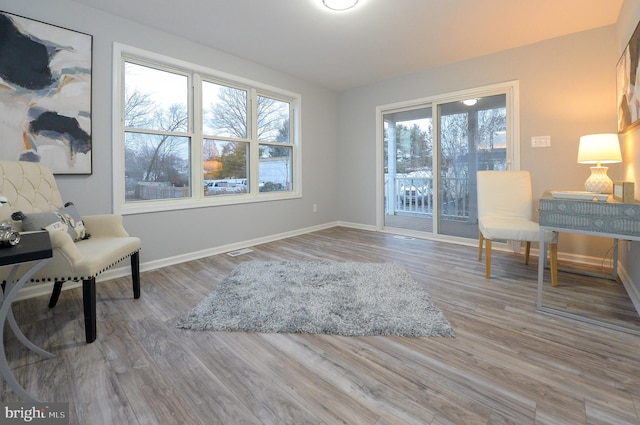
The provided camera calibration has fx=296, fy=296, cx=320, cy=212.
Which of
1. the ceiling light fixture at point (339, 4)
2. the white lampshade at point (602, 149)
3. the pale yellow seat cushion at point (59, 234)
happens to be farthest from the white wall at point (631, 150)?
the pale yellow seat cushion at point (59, 234)

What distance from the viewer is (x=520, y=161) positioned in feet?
11.5

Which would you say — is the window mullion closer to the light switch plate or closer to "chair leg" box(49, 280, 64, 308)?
"chair leg" box(49, 280, 64, 308)

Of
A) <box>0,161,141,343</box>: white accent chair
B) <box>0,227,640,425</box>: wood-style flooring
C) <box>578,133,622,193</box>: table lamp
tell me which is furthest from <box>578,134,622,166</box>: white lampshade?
<box>0,161,141,343</box>: white accent chair

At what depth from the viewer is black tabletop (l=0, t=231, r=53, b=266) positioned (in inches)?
43.8

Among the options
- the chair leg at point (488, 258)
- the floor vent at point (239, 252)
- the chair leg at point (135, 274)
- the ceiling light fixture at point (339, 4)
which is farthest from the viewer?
the floor vent at point (239, 252)

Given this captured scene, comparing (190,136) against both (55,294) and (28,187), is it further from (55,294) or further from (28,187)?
(55,294)

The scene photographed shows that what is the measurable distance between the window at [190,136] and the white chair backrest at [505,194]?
2651mm

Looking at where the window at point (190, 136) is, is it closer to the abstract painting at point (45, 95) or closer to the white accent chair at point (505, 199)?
the abstract painting at point (45, 95)

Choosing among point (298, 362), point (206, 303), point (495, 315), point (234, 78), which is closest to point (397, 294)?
point (495, 315)

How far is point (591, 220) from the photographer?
6.01ft

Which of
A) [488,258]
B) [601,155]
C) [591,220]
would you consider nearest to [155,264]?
[488,258]

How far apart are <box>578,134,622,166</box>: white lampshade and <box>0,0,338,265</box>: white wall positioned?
11.1 ft

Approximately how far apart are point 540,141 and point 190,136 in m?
3.98

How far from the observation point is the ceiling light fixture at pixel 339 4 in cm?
252
